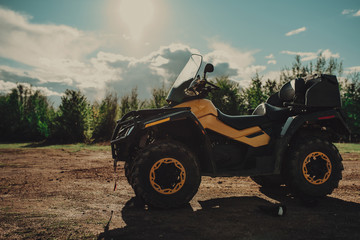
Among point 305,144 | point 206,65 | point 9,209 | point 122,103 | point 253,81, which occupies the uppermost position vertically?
point 253,81

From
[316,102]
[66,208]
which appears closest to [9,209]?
[66,208]

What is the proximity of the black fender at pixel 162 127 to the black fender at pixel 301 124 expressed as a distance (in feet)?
3.80

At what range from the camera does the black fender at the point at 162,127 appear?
360 cm

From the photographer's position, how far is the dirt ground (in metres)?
2.88

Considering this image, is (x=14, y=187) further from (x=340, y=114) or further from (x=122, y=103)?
(x=122, y=103)

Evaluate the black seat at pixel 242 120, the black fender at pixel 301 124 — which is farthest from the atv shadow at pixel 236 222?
the black seat at pixel 242 120

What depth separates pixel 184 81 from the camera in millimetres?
4219

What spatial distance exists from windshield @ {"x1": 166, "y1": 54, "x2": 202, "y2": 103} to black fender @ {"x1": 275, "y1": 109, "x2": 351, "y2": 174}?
1.65 meters

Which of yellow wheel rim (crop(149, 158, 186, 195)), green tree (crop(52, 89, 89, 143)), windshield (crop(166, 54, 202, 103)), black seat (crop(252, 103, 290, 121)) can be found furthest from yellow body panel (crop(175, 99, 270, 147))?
green tree (crop(52, 89, 89, 143))

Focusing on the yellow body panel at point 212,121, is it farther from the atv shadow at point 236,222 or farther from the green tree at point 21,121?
the green tree at point 21,121

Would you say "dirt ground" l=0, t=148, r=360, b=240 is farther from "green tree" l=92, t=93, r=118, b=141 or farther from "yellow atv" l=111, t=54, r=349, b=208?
"green tree" l=92, t=93, r=118, b=141

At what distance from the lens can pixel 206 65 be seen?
3.98 m

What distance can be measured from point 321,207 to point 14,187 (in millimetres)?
5129

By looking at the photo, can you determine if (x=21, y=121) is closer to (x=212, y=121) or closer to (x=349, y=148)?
(x=212, y=121)
